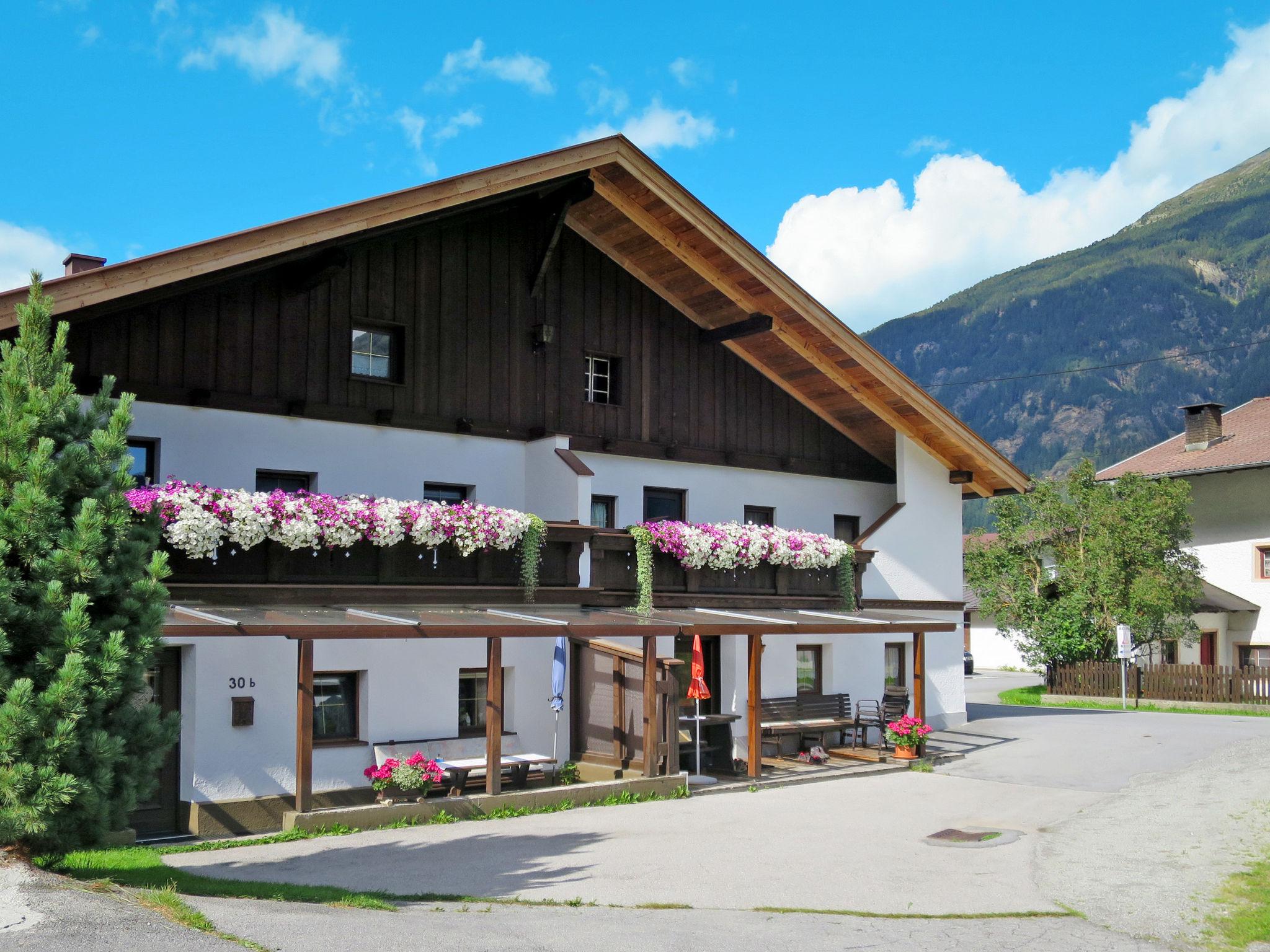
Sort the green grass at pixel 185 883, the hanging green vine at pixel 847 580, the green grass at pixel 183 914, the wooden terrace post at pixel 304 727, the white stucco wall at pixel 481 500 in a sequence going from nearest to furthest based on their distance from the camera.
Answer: the green grass at pixel 183 914, the green grass at pixel 185 883, the wooden terrace post at pixel 304 727, the white stucco wall at pixel 481 500, the hanging green vine at pixel 847 580

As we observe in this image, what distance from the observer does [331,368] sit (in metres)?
16.9

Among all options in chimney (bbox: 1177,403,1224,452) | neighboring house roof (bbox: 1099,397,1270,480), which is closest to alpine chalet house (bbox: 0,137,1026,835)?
neighboring house roof (bbox: 1099,397,1270,480)

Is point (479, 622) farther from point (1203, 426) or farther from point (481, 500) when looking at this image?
point (1203, 426)

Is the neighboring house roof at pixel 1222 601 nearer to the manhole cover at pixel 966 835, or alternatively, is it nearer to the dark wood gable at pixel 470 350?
the dark wood gable at pixel 470 350

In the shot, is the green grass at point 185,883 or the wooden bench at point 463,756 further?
the wooden bench at point 463,756

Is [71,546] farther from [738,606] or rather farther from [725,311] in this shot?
[725,311]

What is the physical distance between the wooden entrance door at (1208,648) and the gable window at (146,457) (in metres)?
30.6

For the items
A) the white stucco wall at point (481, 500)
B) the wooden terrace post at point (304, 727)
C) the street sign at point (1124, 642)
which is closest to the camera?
the wooden terrace post at point (304, 727)

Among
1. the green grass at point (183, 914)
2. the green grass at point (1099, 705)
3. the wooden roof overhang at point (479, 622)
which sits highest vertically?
the wooden roof overhang at point (479, 622)

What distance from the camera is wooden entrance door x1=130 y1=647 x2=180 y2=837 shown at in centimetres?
1379

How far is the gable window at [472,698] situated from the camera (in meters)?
17.0

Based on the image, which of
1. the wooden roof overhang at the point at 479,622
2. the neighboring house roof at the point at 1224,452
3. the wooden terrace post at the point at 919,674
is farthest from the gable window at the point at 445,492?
the neighboring house roof at the point at 1224,452

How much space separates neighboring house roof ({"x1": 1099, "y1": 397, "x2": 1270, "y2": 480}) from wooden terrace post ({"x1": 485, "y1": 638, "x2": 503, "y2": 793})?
2499 cm

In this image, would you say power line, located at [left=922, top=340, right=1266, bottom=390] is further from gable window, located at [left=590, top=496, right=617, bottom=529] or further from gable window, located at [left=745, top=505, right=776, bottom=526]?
gable window, located at [left=590, top=496, right=617, bottom=529]
